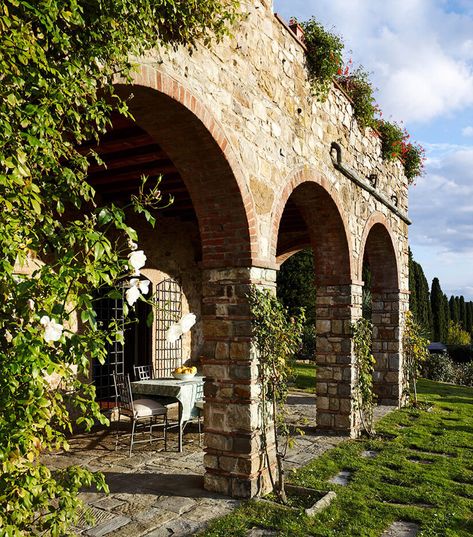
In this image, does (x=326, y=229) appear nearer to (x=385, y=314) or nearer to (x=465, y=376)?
(x=385, y=314)

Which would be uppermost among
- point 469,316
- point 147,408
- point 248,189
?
point 248,189

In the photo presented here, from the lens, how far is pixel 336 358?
22.0ft

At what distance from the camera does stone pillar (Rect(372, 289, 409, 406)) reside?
896 cm

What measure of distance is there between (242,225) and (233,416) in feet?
5.54

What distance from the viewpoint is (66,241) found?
2125mm

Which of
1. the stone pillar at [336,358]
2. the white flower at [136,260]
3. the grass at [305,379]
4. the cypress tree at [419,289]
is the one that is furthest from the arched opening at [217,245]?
the cypress tree at [419,289]

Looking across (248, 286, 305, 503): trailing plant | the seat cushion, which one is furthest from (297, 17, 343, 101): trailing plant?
the seat cushion

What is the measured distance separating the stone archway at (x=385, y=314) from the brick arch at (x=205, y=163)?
198 inches

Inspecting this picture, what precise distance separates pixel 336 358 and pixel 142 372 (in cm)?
300

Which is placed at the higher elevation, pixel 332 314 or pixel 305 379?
pixel 332 314

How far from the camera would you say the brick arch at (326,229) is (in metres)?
6.17

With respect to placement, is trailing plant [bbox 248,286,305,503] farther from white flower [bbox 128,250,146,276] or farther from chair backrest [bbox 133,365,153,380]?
chair backrest [bbox 133,365,153,380]

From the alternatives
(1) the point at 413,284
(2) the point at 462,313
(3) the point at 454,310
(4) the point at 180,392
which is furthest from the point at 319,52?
(2) the point at 462,313

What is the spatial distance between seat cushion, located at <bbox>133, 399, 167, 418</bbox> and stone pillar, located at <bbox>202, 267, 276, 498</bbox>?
1.55 meters
